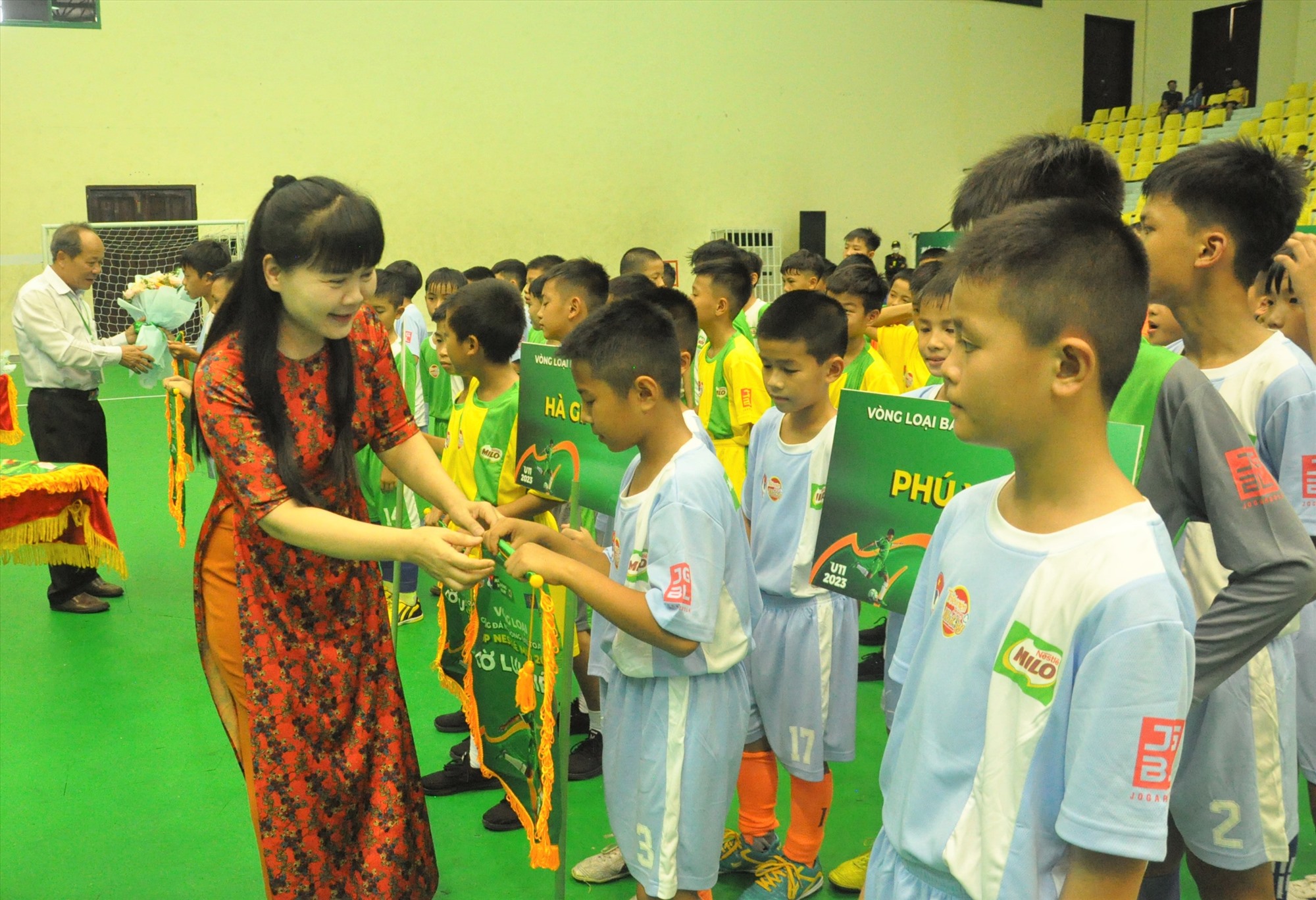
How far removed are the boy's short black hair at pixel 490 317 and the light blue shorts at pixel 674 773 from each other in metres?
1.52

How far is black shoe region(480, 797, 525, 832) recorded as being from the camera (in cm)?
312

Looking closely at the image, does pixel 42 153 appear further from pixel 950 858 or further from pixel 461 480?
pixel 950 858

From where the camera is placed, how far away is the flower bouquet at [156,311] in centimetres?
579

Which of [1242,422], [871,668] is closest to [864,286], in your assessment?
[871,668]

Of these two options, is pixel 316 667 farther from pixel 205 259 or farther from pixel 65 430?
pixel 205 259

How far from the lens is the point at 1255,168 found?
5.67ft

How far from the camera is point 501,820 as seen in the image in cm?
312

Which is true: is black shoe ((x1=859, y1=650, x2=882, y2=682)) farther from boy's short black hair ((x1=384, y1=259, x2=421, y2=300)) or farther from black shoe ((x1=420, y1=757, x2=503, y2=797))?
boy's short black hair ((x1=384, y1=259, x2=421, y2=300))

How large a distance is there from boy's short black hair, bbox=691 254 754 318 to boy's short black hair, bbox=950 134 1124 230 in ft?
10.4

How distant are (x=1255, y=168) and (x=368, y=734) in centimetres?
194

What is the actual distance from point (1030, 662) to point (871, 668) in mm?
3223

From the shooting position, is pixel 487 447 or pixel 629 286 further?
pixel 629 286

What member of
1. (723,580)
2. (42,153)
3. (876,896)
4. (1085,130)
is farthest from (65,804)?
(1085,130)

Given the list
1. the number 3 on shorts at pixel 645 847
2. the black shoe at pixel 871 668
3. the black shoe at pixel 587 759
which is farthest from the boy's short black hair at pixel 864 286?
the number 3 on shorts at pixel 645 847
